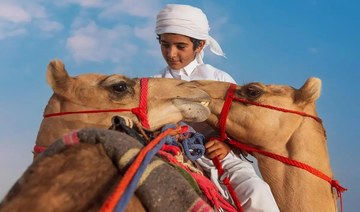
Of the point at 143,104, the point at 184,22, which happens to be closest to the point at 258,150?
the point at 143,104

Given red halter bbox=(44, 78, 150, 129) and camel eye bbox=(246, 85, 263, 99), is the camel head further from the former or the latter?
camel eye bbox=(246, 85, 263, 99)

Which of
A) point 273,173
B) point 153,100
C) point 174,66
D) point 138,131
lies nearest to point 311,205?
point 273,173

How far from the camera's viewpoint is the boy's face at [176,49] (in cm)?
538

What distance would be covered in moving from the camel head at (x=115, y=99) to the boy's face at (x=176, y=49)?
1.09 metres

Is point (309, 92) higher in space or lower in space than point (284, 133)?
higher

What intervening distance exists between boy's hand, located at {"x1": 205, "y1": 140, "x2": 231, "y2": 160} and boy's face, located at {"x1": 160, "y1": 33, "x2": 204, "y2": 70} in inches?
48.9

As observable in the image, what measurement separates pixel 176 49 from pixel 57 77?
1559 millimetres

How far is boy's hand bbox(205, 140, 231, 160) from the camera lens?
14.0 ft

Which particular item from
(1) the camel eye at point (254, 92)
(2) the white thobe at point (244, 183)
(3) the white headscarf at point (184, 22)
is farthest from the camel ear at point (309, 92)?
(3) the white headscarf at point (184, 22)

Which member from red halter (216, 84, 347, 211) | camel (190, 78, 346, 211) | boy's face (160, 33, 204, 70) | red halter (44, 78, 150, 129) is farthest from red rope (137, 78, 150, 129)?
boy's face (160, 33, 204, 70)

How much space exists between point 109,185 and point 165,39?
155 inches

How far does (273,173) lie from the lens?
4.46 meters

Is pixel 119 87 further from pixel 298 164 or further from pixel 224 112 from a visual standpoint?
pixel 298 164

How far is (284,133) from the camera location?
4.49 m
